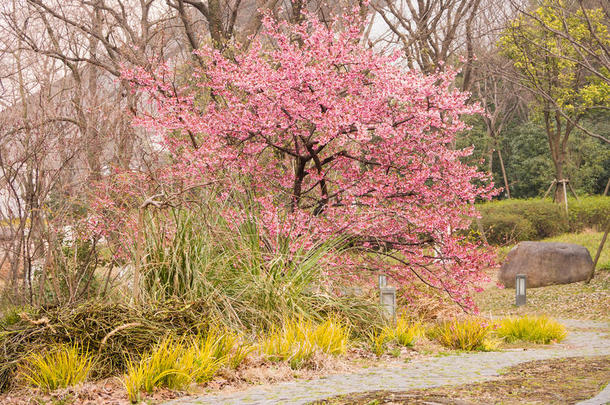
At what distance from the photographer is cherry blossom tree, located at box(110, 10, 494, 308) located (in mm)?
7359

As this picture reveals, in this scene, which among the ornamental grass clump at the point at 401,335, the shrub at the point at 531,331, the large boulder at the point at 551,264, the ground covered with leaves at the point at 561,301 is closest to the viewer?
the ornamental grass clump at the point at 401,335

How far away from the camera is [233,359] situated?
196 inches

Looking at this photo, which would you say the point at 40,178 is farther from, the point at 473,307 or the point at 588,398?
the point at 588,398

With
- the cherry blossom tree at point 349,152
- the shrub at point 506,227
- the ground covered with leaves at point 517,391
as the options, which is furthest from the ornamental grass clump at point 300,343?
the shrub at point 506,227

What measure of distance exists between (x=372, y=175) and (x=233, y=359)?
3.53 meters

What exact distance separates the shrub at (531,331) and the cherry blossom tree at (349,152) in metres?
0.57

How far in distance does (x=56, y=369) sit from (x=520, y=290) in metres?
10.0

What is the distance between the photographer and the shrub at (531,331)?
25.3 ft

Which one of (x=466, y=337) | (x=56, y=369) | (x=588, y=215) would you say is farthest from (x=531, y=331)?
(x=588, y=215)

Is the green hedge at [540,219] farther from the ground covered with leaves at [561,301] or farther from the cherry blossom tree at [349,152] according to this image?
the cherry blossom tree at [349,152]

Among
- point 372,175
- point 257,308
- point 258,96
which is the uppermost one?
point 258,96

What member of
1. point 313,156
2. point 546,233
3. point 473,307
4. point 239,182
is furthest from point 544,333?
point 546,233

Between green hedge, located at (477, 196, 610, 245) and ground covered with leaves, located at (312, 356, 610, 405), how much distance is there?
608 inches

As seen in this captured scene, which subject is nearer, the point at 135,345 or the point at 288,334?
the point at 135,345
